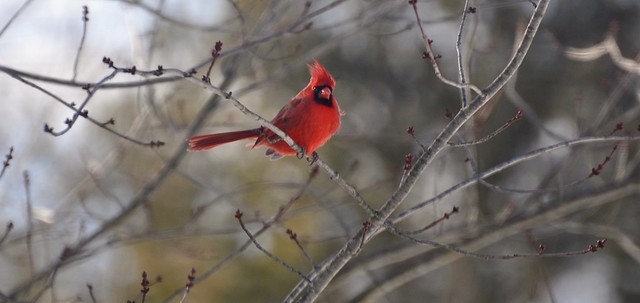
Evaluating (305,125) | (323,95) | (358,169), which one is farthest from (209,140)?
(358,169)

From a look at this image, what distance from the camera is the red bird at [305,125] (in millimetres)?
4328

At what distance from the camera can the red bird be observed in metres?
4.33

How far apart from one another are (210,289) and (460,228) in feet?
11.5

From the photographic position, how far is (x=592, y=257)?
32.3ft

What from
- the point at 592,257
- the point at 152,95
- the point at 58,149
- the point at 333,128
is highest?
the point at 58,149

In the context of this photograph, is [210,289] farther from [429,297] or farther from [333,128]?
[333,128]

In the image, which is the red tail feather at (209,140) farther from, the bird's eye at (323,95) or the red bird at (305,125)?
the bird's eye at (323,95)

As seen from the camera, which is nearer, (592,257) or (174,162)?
(174,162)

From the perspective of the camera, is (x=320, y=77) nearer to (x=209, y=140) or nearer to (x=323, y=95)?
(x=323, y=95)

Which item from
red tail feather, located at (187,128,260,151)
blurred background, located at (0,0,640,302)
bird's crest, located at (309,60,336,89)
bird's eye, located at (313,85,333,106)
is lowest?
red tail feather, located at (187,128,260,151)

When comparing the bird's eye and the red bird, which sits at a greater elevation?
the bird's eye

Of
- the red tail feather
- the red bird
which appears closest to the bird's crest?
the red bird

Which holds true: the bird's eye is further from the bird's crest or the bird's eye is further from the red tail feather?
the red tail feather

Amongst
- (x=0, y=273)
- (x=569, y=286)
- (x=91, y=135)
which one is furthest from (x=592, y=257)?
(x=0, y=273)
